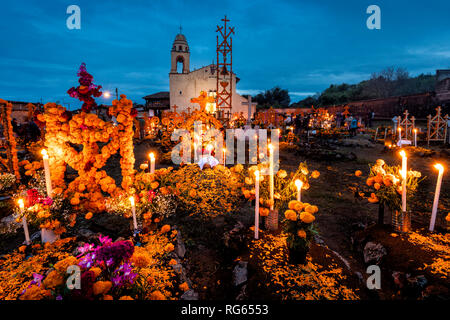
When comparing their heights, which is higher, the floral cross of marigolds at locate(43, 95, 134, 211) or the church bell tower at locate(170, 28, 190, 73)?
the church bell tower at locate(170, 28, 190, 73)

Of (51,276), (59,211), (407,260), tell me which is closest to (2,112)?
(59,211)

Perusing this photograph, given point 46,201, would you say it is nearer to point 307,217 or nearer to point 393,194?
point 307,217

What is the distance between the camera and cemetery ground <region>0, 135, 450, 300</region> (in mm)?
2775

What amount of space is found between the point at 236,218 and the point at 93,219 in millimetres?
3549

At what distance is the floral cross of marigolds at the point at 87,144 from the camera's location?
4.65 metres

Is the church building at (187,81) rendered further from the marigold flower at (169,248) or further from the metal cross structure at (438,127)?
the marigold flower at (169,248)

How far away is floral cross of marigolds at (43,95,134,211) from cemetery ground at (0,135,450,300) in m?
0.86

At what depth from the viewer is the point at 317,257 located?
3.39 metres

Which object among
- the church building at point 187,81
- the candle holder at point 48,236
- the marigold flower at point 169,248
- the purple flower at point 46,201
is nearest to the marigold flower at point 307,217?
the marigold flower at point 169,248

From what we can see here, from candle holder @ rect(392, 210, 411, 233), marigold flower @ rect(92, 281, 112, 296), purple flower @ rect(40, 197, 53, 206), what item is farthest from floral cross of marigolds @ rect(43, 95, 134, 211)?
candle holder @ rect(392, 210, 411, 233)

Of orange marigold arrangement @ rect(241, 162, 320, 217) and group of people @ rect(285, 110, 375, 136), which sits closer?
orange marigold arrangement @ rect(241, 162, 320, 217)

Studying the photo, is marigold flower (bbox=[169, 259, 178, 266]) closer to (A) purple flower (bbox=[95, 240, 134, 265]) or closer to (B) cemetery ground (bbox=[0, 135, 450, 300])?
(B) cemetery ground (bbox=[0, 135, 450, 300])

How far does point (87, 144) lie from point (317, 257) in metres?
5.28

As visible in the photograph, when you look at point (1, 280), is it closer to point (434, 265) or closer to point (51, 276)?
point (51, 276)
